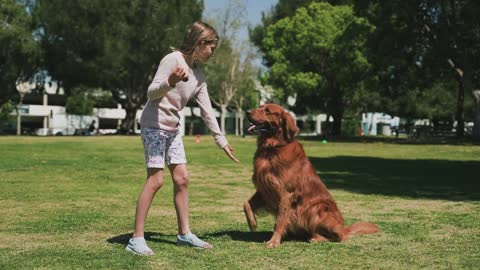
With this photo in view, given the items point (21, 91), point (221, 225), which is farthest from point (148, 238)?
point (21, 91)

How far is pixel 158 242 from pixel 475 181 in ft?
32.1

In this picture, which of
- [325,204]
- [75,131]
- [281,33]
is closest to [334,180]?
[325,204]

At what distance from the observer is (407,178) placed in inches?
552

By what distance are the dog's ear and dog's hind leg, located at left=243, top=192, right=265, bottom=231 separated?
0.74m

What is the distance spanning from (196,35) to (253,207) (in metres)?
2.06

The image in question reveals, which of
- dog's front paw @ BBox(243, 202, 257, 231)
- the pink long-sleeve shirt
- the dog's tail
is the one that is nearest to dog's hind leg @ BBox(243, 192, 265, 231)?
dog's front paw @ BBox(243, 202, 257, 231)

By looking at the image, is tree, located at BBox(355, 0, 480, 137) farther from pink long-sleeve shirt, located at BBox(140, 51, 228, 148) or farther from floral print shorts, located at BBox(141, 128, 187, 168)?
floral print shorts, located at BBox(141, 128, 187, 168)

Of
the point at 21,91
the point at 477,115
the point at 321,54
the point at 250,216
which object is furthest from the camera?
the point at 21,91

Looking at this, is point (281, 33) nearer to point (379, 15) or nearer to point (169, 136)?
point (379, 15)

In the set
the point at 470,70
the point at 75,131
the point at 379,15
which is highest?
the point at 379,15

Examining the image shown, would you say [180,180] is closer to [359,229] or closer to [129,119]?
[359,229]

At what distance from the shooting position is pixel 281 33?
53438mm

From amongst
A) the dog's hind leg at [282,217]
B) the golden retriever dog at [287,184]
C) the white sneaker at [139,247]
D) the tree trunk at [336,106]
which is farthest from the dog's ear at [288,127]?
the tree trunk at [336,106]

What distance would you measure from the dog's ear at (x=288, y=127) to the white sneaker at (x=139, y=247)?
1.91 meters
